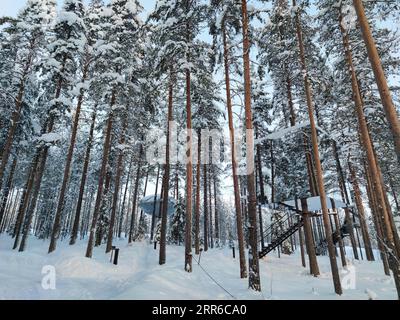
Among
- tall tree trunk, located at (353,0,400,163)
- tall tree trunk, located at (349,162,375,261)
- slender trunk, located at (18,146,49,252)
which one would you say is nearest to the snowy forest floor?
slender trunk, located at (18,146,49,252)

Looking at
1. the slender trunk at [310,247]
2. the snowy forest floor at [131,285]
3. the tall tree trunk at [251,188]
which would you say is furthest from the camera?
the slender trunk at [310,247]

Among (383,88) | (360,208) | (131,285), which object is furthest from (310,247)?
(383,88)

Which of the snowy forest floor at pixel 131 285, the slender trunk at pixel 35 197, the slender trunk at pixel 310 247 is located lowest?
the snowy forest floor at pixel 131 285

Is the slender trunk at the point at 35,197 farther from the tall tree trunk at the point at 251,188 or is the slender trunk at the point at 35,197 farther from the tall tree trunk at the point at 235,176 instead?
the tall tree trunk at the point at 251,188

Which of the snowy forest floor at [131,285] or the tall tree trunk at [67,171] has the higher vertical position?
the tall tree trunk at [67,171]

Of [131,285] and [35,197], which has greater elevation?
[35,197]

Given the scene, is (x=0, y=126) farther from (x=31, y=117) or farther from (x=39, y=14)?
(x=39, y=14)

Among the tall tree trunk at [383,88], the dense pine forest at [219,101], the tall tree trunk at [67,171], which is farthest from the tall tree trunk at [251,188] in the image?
the tall tree trunk at [67,171]

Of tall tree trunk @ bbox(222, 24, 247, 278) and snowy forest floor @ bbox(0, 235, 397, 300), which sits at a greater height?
tall tree trunk @ bbox(222, 24, 247, 278)

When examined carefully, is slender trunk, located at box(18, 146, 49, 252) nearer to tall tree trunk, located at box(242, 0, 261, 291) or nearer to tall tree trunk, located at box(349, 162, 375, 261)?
tall tree trunk, located at box(242, 0, 261, 291)

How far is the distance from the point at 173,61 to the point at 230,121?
16.6 feet

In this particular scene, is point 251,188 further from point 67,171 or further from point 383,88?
point 67,171

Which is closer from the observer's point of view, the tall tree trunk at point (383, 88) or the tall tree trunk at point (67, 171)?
the tall tree trunk at point (383, 88)

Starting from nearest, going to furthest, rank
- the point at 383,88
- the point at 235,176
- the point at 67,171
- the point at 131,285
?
the point at 383,88
the point at 131,285
the point at 235,176
the point at 67,171
